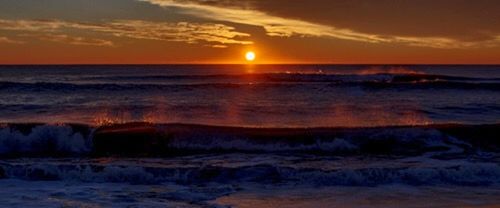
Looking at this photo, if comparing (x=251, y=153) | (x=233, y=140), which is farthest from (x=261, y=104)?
(x=251, y=153)

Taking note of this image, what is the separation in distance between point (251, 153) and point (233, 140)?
1.06m

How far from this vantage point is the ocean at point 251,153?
31.3ft

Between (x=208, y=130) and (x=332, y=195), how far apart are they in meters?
6.73

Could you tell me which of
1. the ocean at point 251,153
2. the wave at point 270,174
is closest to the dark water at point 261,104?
the ocean at point 251,153

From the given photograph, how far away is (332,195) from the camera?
9664 millimetres

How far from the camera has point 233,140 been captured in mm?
15266

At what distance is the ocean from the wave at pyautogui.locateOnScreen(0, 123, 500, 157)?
3cm

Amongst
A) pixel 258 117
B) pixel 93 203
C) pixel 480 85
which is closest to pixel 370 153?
pixel 258 117

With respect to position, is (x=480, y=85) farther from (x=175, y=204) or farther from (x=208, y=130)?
(x=175, y=204)

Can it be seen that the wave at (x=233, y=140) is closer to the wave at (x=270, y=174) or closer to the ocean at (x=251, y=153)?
the ocean at (x=251, y=153)

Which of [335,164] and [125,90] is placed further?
[125,90]

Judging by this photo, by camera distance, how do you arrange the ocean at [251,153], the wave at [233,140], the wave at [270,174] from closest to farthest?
the ocean at [251,153] → the wave at [270,174] → the wave at [233,140]

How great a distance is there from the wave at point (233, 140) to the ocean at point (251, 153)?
3 cm

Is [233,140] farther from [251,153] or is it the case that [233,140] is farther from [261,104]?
[261,104]
